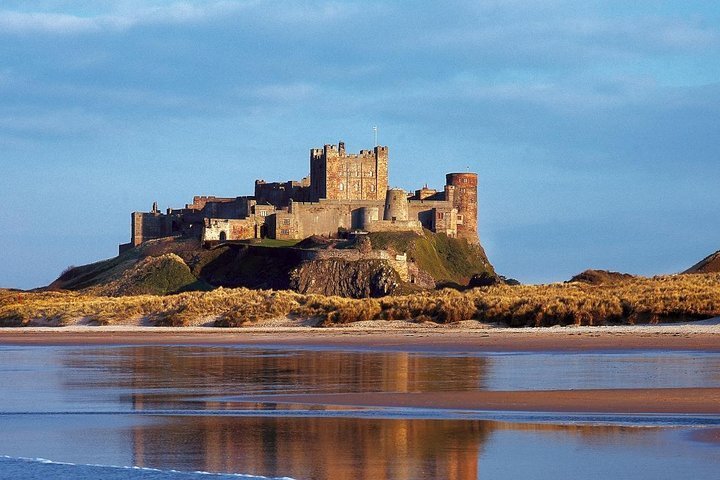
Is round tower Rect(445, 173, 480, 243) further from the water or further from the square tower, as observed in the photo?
the water

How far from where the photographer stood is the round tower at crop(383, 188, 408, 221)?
3142 inches

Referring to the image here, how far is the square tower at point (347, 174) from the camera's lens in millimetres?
86312

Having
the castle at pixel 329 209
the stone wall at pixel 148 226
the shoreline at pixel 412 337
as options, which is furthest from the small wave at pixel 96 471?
the stone wall at pixel 148 226

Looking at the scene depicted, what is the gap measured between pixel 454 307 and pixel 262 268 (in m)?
34.3

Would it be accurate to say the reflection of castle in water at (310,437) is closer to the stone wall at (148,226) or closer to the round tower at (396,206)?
the round tower at (396,206)

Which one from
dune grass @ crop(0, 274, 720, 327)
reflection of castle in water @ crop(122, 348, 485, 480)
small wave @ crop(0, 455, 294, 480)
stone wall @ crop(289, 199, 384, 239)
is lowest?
small wave @ crop(0, 455, 294, 480)

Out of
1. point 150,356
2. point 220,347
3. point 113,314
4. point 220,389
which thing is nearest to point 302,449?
point 220,389

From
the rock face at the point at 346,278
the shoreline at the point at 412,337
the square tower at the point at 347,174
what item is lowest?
the shoreline at the point at 412,337

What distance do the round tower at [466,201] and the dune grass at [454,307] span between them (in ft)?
134

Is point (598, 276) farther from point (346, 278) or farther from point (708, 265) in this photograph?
point (346, 278)

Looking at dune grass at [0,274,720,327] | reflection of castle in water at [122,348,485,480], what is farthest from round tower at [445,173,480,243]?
reflection of castle in water at [122,348,485,480]

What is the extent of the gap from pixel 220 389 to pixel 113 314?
25506 millimetres

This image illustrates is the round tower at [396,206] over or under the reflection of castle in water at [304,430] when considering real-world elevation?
over

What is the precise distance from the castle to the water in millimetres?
58276
